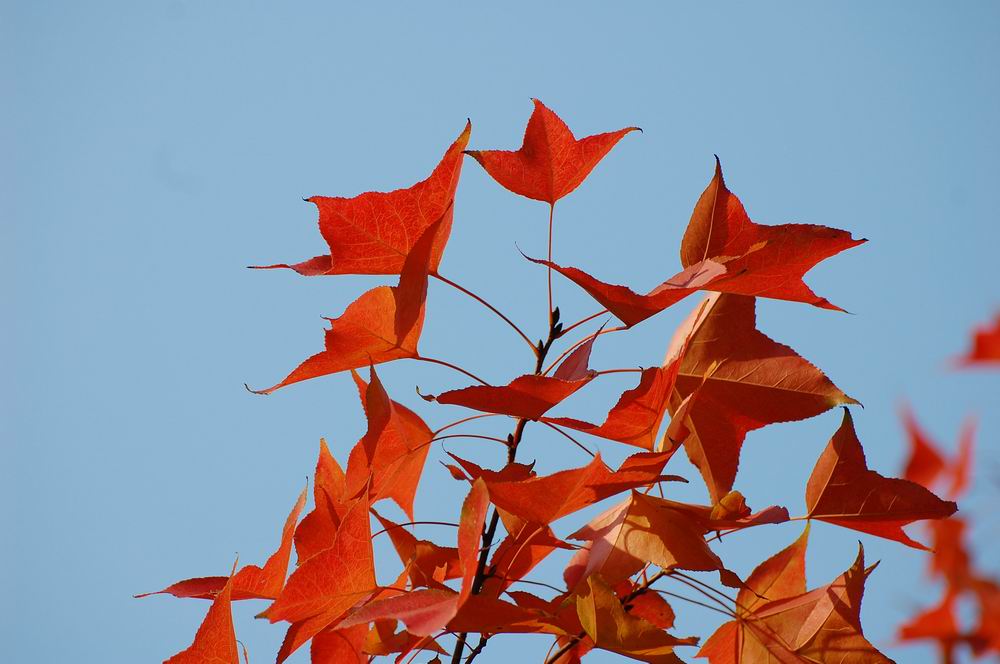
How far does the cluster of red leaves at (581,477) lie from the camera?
1.40ft

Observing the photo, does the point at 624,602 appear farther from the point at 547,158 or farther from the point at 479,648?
the point at 547,158

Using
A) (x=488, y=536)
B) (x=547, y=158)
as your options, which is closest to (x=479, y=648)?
(x=488, y=536)

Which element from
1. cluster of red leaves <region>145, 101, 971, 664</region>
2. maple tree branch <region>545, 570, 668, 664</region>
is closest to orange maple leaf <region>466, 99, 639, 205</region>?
cluster of red leaves <region>145, 101, 971, 664</region>

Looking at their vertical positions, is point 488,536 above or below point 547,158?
below

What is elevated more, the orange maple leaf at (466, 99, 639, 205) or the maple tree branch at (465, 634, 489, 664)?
the orange maple leaf at (466, 99, 639, 205)

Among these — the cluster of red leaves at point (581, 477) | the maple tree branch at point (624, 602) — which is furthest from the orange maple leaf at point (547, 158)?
the maple tree branch at point (624, 602)

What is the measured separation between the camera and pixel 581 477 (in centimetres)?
40

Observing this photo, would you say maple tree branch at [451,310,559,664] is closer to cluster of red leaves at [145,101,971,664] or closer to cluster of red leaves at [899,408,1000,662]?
cluster of red leaves at [145,101,971,664]

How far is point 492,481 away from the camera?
0.43 meters

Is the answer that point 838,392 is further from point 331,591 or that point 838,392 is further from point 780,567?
point 331,591

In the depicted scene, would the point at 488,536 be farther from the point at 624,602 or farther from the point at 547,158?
the point at 547,158

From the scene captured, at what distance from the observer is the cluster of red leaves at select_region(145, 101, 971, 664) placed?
1.40 feet

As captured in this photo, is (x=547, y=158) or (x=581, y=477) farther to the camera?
(x=547, y=158)

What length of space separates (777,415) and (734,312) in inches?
2.4
